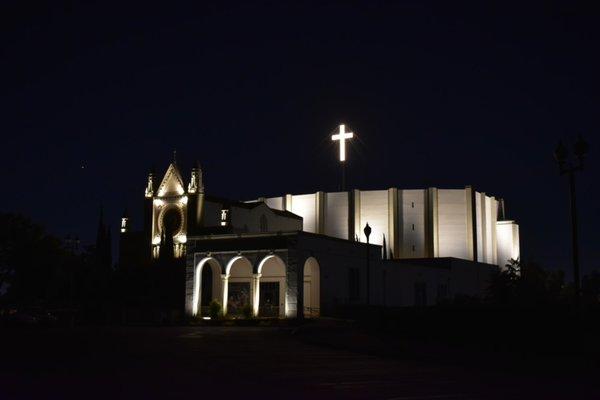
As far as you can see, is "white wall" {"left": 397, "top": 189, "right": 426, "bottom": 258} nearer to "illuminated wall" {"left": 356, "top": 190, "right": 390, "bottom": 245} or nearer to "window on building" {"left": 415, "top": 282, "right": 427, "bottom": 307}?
"illuminated wall" {"left": 356, "top": 190, "right": 390, "bottom": 245}

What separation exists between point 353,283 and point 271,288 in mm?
6688

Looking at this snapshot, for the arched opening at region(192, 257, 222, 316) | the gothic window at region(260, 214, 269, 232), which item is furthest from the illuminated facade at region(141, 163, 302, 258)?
the arched opening at region(192, 257, 222, 316)

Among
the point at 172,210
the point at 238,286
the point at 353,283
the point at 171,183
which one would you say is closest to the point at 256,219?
the point at 172,210

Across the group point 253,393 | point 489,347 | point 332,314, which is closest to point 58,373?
point 253,393

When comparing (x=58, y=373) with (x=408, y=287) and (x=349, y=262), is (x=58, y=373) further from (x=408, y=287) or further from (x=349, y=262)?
(x=408, y=287)

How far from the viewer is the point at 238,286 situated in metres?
58.1

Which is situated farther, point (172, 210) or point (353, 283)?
point (172, 210)

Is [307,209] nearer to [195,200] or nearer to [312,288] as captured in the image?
[195,200]

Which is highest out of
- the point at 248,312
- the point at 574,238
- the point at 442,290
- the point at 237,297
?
the point at 574,238

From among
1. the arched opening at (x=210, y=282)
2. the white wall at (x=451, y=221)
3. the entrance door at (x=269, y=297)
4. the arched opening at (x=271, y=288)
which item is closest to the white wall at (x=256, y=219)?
the arched opening at (x=210, y=282)

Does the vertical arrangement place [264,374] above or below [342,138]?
below

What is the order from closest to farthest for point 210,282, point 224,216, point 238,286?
point 238,286 → point 210,282 → point 224,216

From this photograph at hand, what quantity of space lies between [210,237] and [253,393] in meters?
44.2

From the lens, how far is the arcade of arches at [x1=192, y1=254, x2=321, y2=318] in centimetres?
5412
